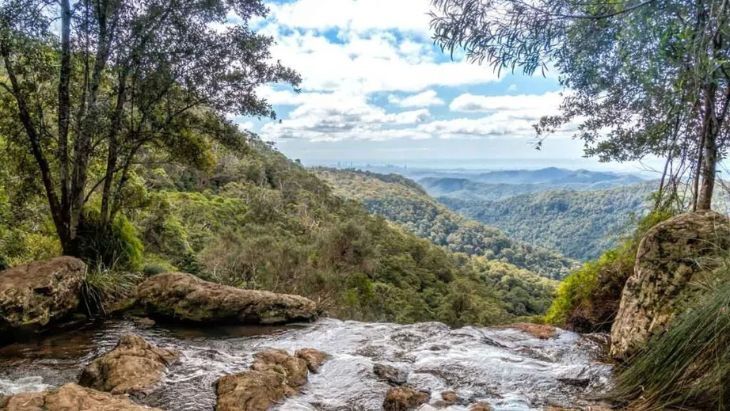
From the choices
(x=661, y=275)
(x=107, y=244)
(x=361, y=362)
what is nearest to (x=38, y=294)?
(x=107, y=244)

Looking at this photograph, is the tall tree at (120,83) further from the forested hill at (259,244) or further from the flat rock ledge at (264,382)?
the flat rock ledge at (264,382)

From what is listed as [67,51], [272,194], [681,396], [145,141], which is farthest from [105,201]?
[272,194]

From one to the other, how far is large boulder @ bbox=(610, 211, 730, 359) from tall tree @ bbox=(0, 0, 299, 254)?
26.9ft

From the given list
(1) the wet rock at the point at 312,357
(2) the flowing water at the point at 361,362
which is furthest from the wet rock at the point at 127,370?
(1) the wet rock at the point at 312,357

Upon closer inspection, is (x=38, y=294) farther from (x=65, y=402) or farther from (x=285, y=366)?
(x=285, y=366)

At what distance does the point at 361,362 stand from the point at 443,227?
115 meters

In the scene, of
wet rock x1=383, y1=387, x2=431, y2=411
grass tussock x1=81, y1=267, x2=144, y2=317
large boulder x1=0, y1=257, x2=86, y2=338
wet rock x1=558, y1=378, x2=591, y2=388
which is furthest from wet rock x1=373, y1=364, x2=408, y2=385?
grass tussock x1=81, y1=267, x2=144, y2=317

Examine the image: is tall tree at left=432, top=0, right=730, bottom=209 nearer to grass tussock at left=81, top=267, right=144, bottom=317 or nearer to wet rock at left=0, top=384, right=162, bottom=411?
wet rock at left=0, top=384, right=162, bottom=411

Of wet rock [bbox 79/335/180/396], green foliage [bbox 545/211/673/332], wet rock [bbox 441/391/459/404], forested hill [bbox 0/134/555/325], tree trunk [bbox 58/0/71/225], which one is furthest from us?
forested hill [bbox 0/134/555/325]

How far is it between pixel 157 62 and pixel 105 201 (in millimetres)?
3501

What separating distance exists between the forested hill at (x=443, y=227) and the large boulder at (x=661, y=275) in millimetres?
86395

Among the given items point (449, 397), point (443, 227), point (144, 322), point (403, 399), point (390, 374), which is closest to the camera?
point (403, 399)

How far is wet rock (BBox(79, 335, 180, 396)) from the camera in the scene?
6.00m

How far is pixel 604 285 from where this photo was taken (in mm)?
9445
